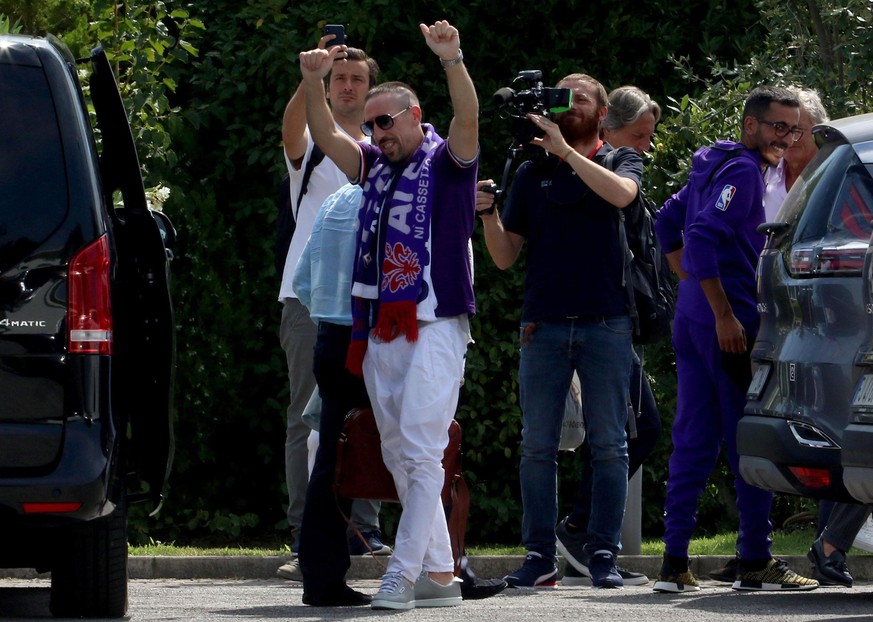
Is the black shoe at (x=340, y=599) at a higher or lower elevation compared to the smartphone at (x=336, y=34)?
lower

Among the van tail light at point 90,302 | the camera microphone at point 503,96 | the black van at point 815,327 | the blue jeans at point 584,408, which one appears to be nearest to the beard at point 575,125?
the camera microphone at point 503,96

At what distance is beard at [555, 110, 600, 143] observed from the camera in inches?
290

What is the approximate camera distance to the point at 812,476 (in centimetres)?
596

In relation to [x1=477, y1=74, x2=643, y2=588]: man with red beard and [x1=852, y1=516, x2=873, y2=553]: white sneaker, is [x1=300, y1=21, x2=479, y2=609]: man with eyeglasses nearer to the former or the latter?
[x1=477, y1=74, x2=643, y2=588]: man with red beard

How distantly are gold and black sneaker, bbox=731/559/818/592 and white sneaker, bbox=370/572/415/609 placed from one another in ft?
5.55

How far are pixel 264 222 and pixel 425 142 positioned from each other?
175 inches

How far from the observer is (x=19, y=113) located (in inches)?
214

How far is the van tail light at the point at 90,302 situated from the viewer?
17.5ft

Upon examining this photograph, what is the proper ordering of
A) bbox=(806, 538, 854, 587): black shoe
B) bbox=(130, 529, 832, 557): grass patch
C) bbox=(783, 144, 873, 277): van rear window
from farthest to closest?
bbox=(130, 529, 832, 557): grass patch < bbox=(806, 538, 854, 587): black shoe < bbox=(783, 144, 873, 277): van rear window

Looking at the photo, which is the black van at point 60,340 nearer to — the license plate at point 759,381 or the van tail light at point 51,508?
the van tail light at point 51,508

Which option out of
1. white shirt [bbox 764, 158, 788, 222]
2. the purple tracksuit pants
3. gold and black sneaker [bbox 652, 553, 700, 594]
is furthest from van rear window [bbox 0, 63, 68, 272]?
white shirt [bbox 764, 158, 788, 222]

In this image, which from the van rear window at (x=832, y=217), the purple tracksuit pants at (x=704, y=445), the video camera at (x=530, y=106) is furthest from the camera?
the purple tracksuit pants at (x=704, y=445)

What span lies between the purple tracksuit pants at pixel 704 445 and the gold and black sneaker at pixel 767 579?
0.04 metres

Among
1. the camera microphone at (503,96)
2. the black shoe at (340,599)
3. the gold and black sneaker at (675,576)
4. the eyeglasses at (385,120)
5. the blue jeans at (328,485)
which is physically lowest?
the gold and black sneaker at (675,576)
